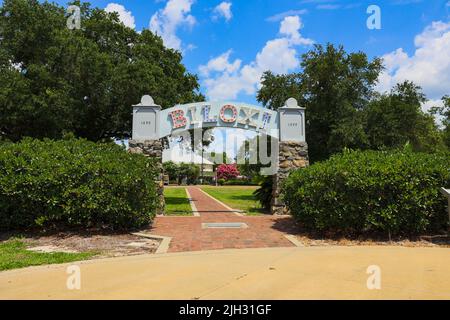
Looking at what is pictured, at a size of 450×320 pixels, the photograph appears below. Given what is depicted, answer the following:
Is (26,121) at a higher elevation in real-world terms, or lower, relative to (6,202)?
higher

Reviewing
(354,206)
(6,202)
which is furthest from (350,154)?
(6,202)

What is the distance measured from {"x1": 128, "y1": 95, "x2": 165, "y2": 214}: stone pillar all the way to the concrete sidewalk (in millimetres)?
6609

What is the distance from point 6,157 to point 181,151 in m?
16.6

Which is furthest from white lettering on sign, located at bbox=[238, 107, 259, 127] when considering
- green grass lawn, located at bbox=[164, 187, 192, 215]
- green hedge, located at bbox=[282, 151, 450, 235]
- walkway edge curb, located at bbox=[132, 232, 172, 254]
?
walkway edge curb, located at bbox=[132, 232, 172, 254]

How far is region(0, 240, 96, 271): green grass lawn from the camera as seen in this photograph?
6.38 meters

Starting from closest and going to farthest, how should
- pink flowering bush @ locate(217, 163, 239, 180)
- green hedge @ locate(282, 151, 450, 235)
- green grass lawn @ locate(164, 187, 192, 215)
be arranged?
green hedge @ locate(282, 151, 450, 235) < green grass lawn @ locate(164, 187, 192, 215) < pink flowering bush @ locate(217, 163, 239, 180)

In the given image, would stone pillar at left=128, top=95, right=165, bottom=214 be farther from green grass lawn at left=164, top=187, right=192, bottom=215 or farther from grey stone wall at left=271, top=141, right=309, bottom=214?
grey stone wall at left=271, top=141, right=309, bottom=214

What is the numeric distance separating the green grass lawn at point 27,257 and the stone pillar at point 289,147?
7670 mm

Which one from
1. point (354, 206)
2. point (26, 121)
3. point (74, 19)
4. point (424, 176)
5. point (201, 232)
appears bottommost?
point (201, 232)

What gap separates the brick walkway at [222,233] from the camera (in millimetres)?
8234

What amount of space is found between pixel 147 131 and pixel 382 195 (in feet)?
25.9

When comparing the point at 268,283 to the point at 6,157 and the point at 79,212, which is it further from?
the point at 6,157

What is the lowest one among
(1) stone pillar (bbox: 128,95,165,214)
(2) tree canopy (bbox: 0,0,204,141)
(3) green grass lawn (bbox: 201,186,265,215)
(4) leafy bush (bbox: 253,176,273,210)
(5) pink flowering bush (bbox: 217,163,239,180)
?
(3) green grass lawn (bbox: 201,186,265,215)

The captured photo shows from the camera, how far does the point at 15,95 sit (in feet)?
51.3
